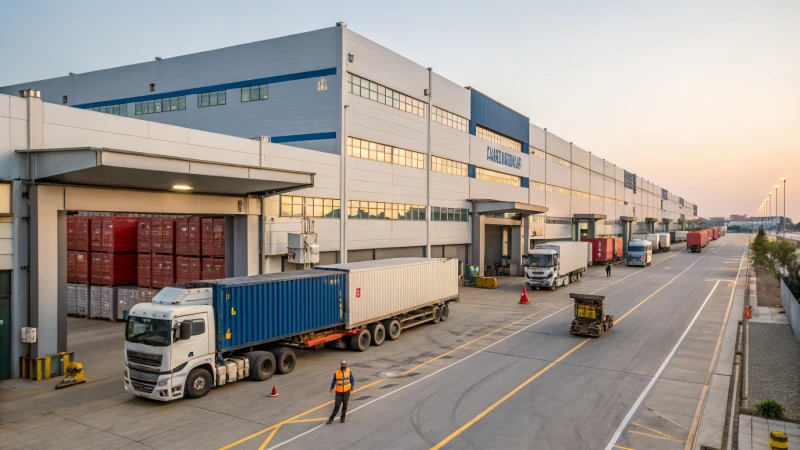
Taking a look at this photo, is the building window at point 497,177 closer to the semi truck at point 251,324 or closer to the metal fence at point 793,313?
the metal fence at point 793,313

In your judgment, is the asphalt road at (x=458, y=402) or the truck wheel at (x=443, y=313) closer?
the asphalt road at (x=458, y=402)

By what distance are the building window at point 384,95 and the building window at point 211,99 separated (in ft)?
33.9

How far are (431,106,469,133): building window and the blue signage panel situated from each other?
524 centimetres

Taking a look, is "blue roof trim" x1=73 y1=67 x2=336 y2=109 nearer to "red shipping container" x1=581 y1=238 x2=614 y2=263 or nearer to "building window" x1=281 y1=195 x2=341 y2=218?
"building window" x1=281 y1=195 x2=341 y2=218

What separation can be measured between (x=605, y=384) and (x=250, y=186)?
16621mm

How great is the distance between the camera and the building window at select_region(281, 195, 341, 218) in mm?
28092

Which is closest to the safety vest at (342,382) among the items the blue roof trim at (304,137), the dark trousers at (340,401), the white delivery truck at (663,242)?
the dark trousers at (340,401)

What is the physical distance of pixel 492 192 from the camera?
175 feet

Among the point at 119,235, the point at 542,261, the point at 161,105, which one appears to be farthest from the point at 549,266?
the point at 161,105

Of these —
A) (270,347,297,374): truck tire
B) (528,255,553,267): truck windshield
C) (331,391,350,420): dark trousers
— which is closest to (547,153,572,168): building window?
(528,255,553,267): truck windshield

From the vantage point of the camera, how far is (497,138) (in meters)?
55.3

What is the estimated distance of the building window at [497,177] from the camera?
51.0 meters

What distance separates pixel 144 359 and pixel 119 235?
16784mm

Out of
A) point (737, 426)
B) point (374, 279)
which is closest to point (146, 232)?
point (374, 279)
